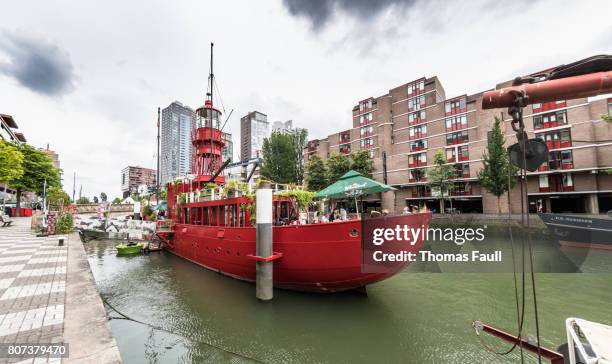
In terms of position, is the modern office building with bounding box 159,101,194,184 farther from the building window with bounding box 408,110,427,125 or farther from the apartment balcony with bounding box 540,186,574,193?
the apartment balcony with bounding box 540,186,574,193

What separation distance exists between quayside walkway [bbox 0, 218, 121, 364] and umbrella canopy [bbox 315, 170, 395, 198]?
6.80 metres

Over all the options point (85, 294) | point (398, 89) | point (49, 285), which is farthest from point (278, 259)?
point (398, 89)

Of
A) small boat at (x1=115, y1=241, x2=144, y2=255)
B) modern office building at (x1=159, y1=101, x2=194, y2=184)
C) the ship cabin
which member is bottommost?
small boat at (x1=115, y1=241, x2=144, y2=255)

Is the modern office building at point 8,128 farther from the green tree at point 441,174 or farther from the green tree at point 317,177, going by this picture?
the green tree at point 441,174

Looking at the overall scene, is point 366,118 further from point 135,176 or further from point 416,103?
point 135,176

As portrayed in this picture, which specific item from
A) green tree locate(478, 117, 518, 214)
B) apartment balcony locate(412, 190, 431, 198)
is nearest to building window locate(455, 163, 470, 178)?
apartment balcony locate(412, 190, 431, 198)

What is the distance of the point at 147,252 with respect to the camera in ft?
59.1

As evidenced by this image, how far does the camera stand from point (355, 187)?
841 centimetres

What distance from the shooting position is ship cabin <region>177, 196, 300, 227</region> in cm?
1047

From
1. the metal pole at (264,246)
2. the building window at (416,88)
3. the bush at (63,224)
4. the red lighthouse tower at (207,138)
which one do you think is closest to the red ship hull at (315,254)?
the metal pole at (264,246)

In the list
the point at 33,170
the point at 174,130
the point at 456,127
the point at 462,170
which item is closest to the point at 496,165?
the point at 462,170

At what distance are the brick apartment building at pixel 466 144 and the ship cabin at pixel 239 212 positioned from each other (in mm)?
19336

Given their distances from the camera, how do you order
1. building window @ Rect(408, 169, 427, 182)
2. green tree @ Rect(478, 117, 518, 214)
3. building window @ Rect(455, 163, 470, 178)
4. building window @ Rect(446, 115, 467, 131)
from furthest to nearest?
1. building window @ Rect(408, 169, 427, 182)
2. building window @ Rect(446, 115, 467, 131)
3. building window @ Rect(455, 163, 470, 178)
4. green tree @ Rect(478, 117, 518, 214)

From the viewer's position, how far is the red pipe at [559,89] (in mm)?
2107
